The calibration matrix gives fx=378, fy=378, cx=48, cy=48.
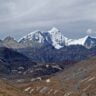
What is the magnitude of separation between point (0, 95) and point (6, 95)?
8106 millimetres

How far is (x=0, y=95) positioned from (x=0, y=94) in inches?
179

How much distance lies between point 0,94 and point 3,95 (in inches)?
57.5

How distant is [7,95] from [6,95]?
1.46 ft

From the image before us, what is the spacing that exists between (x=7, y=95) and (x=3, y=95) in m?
3.23

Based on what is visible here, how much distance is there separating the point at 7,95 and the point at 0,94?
14.7 feet

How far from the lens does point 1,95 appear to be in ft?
520

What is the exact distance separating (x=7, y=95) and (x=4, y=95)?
1.81m

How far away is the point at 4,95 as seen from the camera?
16500 centimetres

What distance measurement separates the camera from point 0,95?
158375 mm

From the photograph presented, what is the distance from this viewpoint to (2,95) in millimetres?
160375

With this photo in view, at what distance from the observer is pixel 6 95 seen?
166 m

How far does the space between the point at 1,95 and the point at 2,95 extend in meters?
1.90

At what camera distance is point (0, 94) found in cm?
16288
